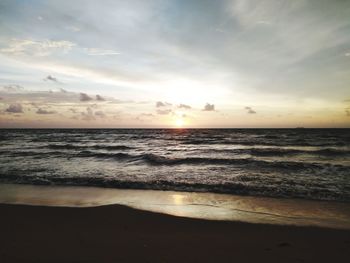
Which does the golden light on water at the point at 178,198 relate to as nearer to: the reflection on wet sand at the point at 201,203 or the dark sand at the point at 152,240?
the reflection on wet sand at the point at 201,203

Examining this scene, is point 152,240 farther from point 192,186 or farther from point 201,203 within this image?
point 192,186

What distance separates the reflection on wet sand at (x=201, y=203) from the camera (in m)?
7.11

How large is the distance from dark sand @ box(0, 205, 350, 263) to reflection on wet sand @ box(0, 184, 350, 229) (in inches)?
28.8

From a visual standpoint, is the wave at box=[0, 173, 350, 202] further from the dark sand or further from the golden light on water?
the dark sand

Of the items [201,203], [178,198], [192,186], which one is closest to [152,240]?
[201,203]

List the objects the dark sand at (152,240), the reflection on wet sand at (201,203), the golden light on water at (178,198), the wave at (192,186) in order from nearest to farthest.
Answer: the dark sand at (152,240) → the reflection on wet sand at (201,203) → the golden light on water at (178,198) → the wave at (192,186)

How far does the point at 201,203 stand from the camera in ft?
28.4

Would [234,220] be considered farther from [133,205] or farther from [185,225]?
[133,205]

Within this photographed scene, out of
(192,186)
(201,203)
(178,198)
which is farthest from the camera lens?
(192,186)

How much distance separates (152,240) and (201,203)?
3.56 meters

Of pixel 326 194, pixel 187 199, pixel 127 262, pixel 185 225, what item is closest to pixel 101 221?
pixel 185 225

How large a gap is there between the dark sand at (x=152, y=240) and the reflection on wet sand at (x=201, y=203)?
731mm

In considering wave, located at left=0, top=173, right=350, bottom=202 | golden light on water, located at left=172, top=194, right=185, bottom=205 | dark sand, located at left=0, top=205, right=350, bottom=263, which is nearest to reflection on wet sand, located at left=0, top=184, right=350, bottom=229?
golden light on water, located at left=172, top=194, right=185, bottom=205

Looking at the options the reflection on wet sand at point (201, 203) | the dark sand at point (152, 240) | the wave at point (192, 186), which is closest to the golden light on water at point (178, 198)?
the reflection on wet sand at point (201, 203)
